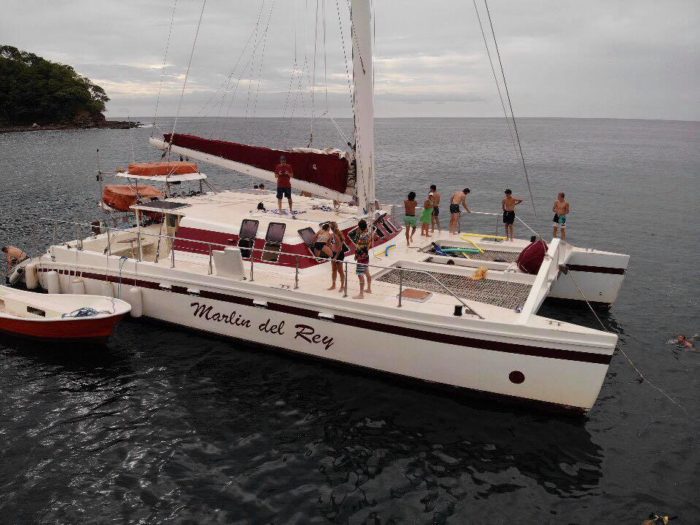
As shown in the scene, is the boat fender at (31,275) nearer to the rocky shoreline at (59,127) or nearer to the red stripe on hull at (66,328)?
the red stripe on hull at (66,328)

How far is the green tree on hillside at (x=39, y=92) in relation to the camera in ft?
388

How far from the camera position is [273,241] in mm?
13750

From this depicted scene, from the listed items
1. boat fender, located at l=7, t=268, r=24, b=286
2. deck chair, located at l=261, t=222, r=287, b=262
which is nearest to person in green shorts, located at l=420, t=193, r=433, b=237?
deck chair, located at l=261, t=222, r=287, b=262

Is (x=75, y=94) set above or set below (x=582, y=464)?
above

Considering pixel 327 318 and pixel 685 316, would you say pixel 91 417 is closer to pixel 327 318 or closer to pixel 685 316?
pixel 327 318

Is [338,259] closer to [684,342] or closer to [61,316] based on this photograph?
[61,316]

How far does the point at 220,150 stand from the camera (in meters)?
15.8

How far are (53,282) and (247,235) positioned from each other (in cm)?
629

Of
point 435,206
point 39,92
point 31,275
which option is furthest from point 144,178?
point 39,92

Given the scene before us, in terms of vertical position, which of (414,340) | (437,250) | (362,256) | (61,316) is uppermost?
(362,256)

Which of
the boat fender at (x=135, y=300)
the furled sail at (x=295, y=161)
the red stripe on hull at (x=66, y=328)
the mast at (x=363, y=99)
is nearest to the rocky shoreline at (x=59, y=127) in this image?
the furled sail at (x=295, y=161)

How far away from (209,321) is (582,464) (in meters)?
8.98

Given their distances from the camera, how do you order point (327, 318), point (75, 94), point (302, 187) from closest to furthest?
point (327, 318) → point (302, 187) → point (75, 94)

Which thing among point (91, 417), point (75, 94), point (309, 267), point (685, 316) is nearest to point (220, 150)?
point (309, 267)
